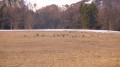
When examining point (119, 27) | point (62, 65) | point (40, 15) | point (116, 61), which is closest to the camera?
point (62, 65)

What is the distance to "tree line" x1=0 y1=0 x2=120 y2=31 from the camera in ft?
168

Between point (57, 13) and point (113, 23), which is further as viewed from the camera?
point (57, 13)

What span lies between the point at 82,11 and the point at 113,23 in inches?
305

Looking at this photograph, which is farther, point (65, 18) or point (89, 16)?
point (65, 18)

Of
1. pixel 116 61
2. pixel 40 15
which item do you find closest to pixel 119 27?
pixel 40 15

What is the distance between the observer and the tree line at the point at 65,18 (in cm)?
5134

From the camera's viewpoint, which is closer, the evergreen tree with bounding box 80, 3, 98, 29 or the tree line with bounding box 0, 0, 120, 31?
the evergreen tree with bounding box 80, 3, 98, 29

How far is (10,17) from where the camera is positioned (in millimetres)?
55156

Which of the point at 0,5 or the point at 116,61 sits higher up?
the point at 0,5

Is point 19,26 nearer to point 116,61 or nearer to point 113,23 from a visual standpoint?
point 113,23

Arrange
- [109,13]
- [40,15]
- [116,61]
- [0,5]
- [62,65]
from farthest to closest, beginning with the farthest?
[40,15] → [0,5] → [109,13] → [116,61] → [62,65]

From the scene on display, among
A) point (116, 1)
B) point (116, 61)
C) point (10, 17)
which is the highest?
point (116, 1)

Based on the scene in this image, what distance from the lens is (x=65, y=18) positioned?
205ft

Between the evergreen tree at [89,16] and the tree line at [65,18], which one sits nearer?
the evergreen tree at [89,16]
